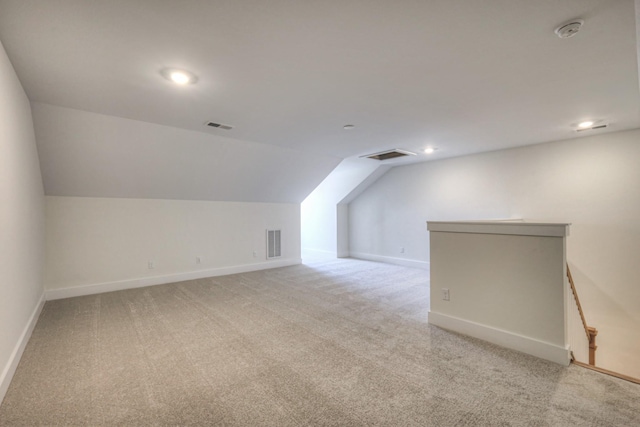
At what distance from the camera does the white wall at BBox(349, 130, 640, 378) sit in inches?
155

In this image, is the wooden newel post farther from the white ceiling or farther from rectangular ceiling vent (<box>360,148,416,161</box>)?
rectangular ceiling vent (<box>360,148,416,161</box>)

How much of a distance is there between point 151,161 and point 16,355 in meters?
2.70

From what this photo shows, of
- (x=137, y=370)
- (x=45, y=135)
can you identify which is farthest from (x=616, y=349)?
(x=45, y=135)

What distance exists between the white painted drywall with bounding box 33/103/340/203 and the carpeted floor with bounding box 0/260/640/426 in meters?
1.80

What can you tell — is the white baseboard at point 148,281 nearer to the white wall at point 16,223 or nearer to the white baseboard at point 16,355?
the white wall at point 16,223

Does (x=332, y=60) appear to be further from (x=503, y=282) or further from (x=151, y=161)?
(x=151, y=161)

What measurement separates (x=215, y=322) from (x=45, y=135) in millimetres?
2960

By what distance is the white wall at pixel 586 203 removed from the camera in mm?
3939

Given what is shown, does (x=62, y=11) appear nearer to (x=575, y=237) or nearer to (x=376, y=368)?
(x=376, y=368)

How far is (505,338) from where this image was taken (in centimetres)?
262

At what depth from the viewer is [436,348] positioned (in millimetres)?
2594

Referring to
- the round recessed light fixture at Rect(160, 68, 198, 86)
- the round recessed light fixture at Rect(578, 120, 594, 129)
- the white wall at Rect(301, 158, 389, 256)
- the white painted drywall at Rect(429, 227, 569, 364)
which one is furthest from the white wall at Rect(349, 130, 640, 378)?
the round recessed light fixture at Rect(160, 68, 198, 86)

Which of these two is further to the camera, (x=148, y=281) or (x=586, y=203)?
(x=148, y=281)

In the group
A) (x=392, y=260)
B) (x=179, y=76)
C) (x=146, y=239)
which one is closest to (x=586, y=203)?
(x=392, y=260)
